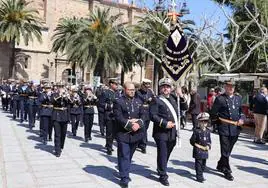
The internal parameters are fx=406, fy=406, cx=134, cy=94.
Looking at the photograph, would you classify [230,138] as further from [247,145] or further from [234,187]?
[247,145]

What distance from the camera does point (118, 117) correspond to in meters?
6.87

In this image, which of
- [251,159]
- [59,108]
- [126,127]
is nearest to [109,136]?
[59,108]

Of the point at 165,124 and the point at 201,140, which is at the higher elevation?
the point at 165,124

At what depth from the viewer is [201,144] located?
24.8 ft

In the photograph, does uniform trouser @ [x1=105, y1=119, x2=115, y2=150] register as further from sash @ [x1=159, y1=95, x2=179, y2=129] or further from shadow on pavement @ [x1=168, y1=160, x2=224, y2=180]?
sash @ [x1=159, y1=95, x2=179, y2=129]

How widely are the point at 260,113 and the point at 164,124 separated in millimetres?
7230

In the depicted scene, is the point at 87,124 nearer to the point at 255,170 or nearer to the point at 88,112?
the point at 88,112

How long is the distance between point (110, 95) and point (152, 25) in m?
23.9

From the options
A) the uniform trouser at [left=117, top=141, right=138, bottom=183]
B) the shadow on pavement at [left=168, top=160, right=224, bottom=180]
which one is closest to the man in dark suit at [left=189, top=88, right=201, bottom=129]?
the shadow on pavement at [left=168, top=160, right=224, bottom=180]

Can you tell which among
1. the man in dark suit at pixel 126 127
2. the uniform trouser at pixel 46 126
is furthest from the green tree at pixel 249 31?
the man in dark suit at pixel 126 127

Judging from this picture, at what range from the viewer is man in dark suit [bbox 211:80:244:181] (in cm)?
768

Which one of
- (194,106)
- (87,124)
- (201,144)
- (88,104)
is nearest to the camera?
(201,144)

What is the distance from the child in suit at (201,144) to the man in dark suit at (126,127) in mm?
1209

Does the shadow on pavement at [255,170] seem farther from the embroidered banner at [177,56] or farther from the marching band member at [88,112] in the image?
the marching band member at [88,112]
